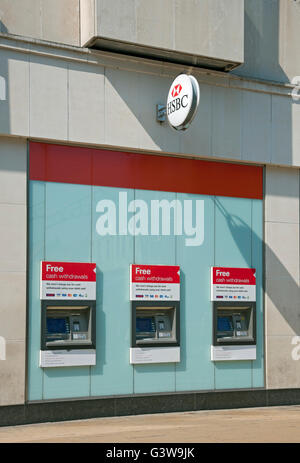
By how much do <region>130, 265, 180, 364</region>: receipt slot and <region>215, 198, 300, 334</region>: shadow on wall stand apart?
130cm

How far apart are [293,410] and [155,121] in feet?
16.7

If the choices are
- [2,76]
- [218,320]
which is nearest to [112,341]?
[218,320]

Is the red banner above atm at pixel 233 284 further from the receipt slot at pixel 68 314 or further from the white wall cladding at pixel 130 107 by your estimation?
the receipt slot at pixel 68 314

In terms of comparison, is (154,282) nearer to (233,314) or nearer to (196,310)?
(196,310)

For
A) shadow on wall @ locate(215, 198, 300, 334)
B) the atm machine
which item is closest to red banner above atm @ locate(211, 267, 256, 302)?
the atm machine

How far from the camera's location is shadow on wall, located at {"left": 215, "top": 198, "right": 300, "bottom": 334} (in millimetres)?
12570

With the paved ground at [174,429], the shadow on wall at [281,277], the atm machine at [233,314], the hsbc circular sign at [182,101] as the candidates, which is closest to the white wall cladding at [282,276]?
the shadow on wall at [281,277]

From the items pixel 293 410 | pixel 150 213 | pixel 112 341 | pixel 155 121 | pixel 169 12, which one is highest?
pixel 169 12

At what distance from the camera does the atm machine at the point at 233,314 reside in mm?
12242

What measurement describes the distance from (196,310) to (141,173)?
230cm

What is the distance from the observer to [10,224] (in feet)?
34.9

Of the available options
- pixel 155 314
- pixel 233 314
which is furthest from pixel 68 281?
pixel 233 314
